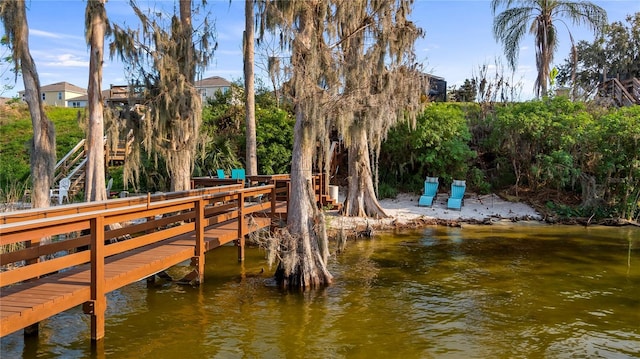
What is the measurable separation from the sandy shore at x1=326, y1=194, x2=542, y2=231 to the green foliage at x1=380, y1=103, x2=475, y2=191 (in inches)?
30.3

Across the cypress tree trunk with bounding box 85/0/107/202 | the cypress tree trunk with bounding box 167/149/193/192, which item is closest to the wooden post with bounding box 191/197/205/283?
the cypress tree trunk with bounding box 85/0/107/202

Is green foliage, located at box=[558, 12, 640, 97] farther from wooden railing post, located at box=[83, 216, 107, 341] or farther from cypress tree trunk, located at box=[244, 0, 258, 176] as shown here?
wooden railing post, located at box=[83, 216, 107, 341]

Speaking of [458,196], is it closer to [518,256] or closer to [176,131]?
[518,256]

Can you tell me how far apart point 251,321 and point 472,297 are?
319 centimetres

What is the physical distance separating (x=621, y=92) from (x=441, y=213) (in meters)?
11.8

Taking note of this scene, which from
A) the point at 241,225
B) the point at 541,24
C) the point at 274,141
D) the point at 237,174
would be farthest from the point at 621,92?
the point at 241,225

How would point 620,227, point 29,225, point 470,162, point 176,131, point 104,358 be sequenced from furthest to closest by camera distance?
point 470,162 → point 620,227 → point 176,131 → point 104,358 → point 29,225

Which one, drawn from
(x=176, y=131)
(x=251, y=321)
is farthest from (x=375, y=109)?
(x=176, y=131)

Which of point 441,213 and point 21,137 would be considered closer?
point 441,213

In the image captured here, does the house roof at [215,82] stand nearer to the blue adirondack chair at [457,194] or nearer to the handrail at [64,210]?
the blue adirondack chair at [457,194]

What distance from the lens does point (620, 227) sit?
13.9 meters

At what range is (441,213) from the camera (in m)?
15.1

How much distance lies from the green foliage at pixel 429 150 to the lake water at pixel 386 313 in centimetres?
680

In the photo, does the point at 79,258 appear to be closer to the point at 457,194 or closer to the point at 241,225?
the point at 241,225
